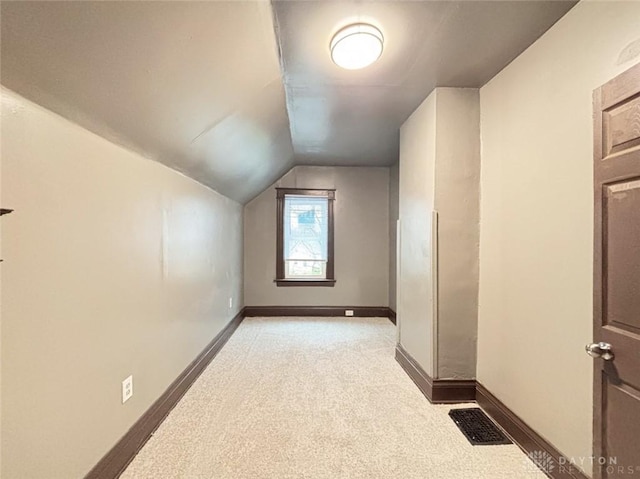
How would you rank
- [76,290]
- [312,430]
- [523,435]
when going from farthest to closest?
1. [312,430]
2. [523,435]
3. [76,290]

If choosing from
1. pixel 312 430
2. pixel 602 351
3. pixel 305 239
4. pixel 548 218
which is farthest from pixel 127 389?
pixel 305 239

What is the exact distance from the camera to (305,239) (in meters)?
5.13

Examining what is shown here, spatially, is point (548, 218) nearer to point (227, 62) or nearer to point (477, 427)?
point (477, 427)

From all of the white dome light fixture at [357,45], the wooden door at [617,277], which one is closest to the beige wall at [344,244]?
the white dome light fixture at [357,45]

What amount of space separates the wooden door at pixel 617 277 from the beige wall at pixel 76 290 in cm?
215

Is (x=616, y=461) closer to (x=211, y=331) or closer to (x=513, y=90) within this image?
(x=513, y=90)

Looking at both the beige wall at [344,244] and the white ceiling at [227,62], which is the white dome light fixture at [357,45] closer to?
the white ceiling at [227,62]

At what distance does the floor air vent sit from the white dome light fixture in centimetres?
236

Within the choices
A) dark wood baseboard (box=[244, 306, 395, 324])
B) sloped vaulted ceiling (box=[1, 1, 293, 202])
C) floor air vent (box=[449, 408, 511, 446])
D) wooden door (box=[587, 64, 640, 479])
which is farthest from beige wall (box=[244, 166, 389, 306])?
wooden door (box=[587, 64, 640, 479])

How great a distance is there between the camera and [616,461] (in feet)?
4.02

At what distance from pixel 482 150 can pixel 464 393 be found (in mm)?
1839

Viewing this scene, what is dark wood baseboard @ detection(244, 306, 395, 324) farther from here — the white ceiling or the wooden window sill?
the white ceiling

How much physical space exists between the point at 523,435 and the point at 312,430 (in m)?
1.25

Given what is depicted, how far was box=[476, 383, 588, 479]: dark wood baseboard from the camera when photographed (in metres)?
1.55
